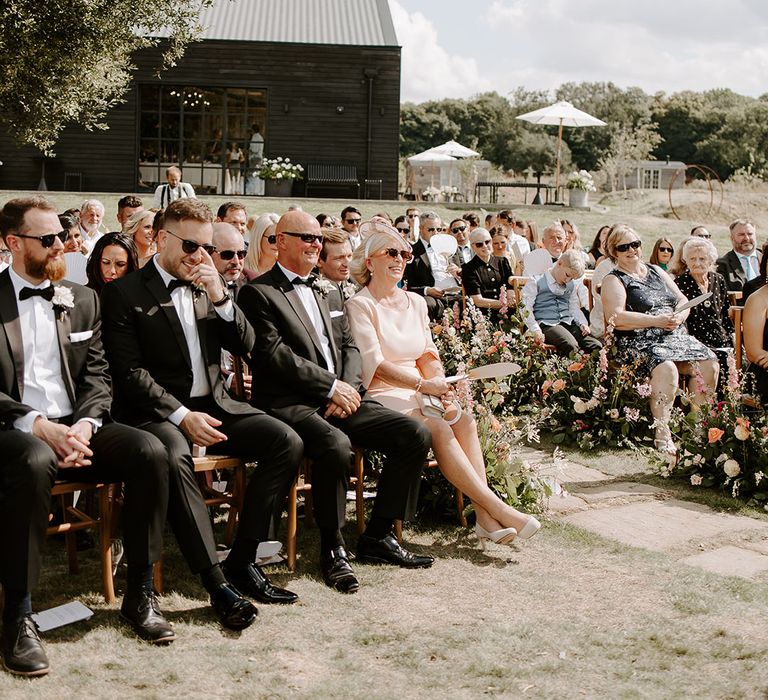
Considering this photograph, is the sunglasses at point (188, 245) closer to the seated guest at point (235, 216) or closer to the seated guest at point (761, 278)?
the seated guest at point (235, 216)

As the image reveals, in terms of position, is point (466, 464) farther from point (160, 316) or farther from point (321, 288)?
point (160, 316)

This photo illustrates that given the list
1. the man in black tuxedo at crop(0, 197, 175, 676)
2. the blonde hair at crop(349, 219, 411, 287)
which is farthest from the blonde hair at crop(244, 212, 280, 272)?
the man in black tuxedo at crop(0, 197, 175, 676)

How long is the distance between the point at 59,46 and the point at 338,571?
10608mm

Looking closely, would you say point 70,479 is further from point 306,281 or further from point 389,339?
point 389,339

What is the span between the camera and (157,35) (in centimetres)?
2291

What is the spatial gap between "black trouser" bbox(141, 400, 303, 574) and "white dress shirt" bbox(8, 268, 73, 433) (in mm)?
386

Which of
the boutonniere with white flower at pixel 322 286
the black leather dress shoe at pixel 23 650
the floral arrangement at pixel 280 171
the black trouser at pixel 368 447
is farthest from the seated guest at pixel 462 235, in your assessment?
the floral arrangement at pixel 280 171

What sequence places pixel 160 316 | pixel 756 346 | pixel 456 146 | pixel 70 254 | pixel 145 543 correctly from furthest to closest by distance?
pixel 456 146 → pixel 70 254 → pixel 756 346 → pixel 160 316 → pixel 145 543

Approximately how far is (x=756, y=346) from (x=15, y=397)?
4497mm

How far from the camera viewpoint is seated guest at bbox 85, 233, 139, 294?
203 inches

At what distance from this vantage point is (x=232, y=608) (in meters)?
3.67

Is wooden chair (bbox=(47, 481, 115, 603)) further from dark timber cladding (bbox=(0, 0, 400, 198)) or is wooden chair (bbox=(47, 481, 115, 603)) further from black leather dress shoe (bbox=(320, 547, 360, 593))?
dark timber cladding (bbox=(0, 0, 400, 198))

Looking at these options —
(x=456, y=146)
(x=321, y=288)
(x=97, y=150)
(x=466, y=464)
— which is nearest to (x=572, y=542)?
(x=466, y=464)

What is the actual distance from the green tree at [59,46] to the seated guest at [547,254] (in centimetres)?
678
